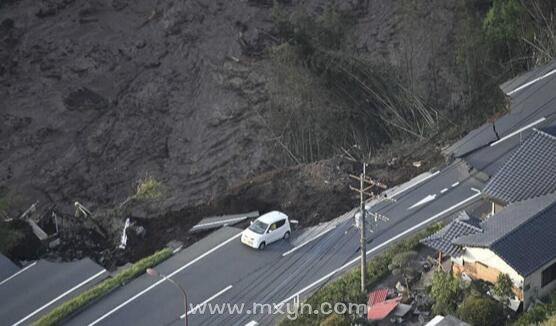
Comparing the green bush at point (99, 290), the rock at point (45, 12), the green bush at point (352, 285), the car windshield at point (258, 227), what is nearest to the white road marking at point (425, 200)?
the green bush at point (352, 285)

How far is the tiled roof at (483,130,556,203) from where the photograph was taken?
1650cm

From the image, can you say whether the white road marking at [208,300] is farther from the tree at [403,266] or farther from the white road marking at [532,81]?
the white road marking at [532,81]

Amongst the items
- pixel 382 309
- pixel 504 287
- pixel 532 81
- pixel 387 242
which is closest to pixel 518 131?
pixel 532 81

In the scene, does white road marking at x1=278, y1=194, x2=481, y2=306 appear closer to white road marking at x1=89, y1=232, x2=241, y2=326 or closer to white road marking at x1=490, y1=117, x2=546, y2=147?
white road marking at x1=490, y1=117, x2=546, y2=147

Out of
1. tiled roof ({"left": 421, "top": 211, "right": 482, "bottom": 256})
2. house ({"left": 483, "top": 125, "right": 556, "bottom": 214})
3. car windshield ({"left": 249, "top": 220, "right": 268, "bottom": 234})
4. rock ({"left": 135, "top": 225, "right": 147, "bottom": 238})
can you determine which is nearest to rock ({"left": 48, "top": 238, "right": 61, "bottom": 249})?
rock ({"left": 135, "top": 225, "right": 147, "bottom": 238})

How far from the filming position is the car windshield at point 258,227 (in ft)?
60.0

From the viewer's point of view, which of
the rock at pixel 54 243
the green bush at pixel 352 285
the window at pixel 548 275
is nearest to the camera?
the window at pixel 548 275

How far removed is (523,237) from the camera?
14.8 metres

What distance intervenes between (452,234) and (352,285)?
2355 mm

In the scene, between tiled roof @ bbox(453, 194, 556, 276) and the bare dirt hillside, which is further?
the bare dirt hillside

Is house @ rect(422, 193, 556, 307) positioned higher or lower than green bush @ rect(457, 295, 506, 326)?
higher

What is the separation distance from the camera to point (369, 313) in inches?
589

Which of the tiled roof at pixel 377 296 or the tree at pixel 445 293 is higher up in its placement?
the tree at pixel 445 293

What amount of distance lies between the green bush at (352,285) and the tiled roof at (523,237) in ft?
6.02
